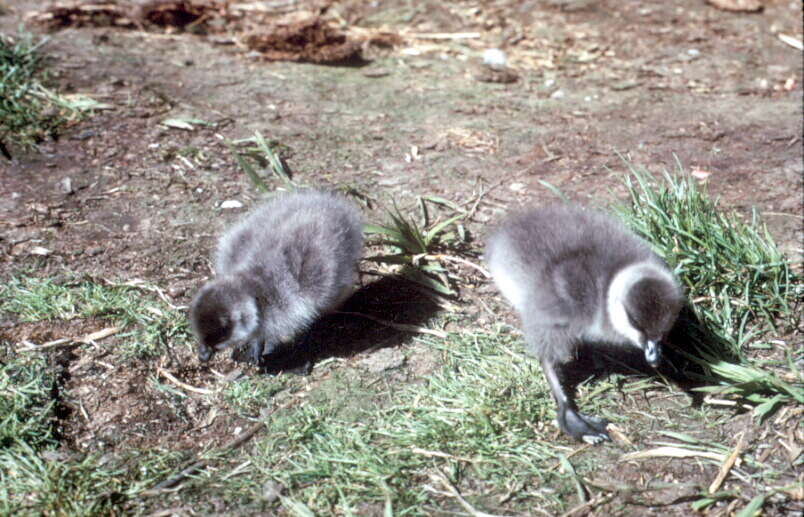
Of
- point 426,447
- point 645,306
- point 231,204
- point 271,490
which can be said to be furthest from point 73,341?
point 645,306

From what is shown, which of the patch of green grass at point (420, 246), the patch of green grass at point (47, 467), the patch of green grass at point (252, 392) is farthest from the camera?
the patch of green grass at point (420, 246)

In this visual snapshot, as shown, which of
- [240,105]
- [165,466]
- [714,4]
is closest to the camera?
[165,466]

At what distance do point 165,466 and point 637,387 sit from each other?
7.10ft

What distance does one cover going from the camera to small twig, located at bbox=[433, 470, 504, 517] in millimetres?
3166

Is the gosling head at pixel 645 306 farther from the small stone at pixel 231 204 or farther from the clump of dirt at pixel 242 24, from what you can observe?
the clump of dirt at pixel 242 24

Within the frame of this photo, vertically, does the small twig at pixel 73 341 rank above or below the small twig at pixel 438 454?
above

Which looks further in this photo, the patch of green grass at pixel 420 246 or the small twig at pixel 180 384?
the patch of green grass at pixel 420 246

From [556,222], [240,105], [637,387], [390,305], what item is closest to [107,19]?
[240,105]

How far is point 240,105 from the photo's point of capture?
21.3ft

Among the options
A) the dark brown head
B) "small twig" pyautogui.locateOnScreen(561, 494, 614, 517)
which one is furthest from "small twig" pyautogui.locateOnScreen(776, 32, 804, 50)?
"small twig" pyautogui.locateOnScreen(561, 494, 614, 517)

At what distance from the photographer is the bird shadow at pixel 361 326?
4145mm

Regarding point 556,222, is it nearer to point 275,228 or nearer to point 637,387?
point 637,387

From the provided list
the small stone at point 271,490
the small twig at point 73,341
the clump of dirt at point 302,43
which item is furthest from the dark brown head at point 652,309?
the clump of dirt at point 302,43

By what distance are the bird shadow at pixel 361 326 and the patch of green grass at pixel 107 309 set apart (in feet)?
1.24
